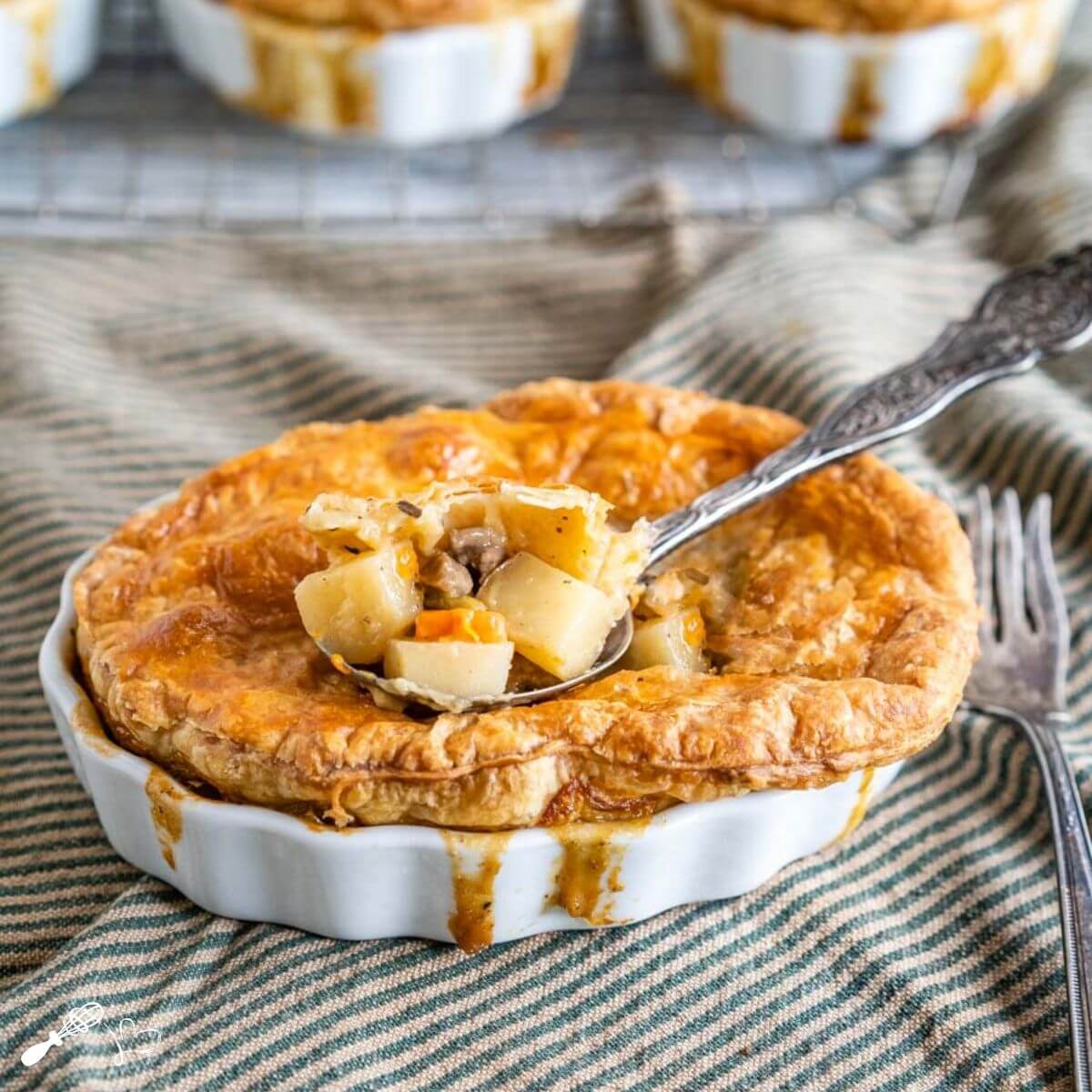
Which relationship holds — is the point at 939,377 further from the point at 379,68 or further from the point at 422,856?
the point at 379,68

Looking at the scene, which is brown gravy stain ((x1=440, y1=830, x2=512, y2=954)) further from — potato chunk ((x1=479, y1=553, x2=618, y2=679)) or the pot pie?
potato chunk ((x1=479, y1=553, x2=618, y2=679))

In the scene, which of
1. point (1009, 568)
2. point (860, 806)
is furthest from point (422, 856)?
point (1009, 568)

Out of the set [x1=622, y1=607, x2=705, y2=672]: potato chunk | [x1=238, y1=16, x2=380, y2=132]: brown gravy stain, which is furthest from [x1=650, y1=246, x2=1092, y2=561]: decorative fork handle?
[x1=238, y1=16, x2=380, y2=132]: brown gravy stain

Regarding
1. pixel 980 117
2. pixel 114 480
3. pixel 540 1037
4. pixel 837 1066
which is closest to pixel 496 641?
pixel 540 1037

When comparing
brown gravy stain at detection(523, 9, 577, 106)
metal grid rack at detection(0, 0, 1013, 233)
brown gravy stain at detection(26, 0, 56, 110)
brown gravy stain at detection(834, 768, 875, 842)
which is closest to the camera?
brown gravy stain at detection(834, 768, 875, 842)

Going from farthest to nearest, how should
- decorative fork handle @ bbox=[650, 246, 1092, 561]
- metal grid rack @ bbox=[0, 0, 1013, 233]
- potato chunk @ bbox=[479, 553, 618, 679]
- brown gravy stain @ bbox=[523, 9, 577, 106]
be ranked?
metal grid rack @ bbox=[0, 0, 1013, 233] → brown gravy stain @ bbox=[523, 9, 577, 106] → decorative fork handle @ bbox=[650, 246, 1092, 561] → potato chunk @ bbox=[479, 553, 618, 679]

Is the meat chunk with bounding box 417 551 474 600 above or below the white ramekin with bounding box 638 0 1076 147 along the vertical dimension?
above
